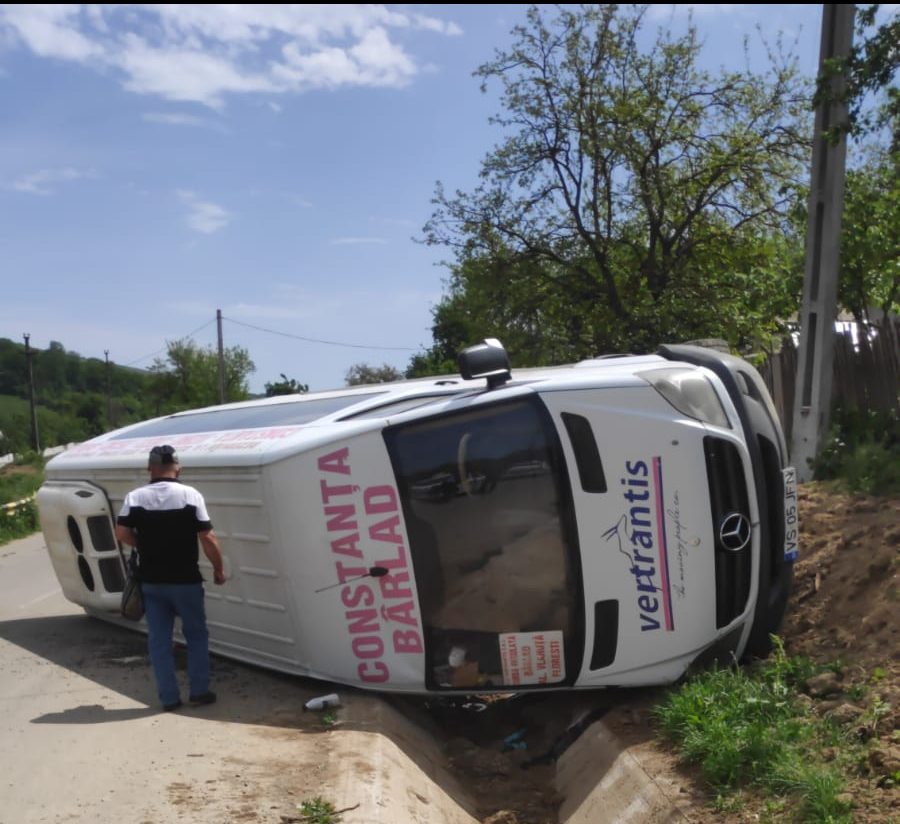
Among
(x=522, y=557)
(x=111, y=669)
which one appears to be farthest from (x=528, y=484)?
(x=111, y=669)

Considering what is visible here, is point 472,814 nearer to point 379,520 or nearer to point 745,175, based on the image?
point 379,520

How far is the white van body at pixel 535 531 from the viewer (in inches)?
250

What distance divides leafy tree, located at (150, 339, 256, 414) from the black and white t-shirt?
2846 inches

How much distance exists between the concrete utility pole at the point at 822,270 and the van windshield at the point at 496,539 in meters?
5.88

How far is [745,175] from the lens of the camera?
1780 centimetres

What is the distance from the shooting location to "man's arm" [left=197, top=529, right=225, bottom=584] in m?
6.81

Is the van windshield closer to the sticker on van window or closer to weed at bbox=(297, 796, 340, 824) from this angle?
the sticker on van window

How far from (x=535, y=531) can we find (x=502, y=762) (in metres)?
1.60

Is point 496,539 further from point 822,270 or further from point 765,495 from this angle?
point 822,270

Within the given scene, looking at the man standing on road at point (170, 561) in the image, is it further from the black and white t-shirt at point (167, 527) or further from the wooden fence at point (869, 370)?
the wooden fence at point (869, 370)

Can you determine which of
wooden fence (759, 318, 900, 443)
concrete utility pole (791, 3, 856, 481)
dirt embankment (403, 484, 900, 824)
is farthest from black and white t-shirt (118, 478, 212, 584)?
wooden fence (759, 318, 900, 443)

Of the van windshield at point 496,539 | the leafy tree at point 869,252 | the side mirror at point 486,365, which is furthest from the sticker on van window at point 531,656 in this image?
the leafy tree at point 869,252

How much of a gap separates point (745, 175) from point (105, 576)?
1265 cm

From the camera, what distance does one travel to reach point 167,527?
6.87 metres
